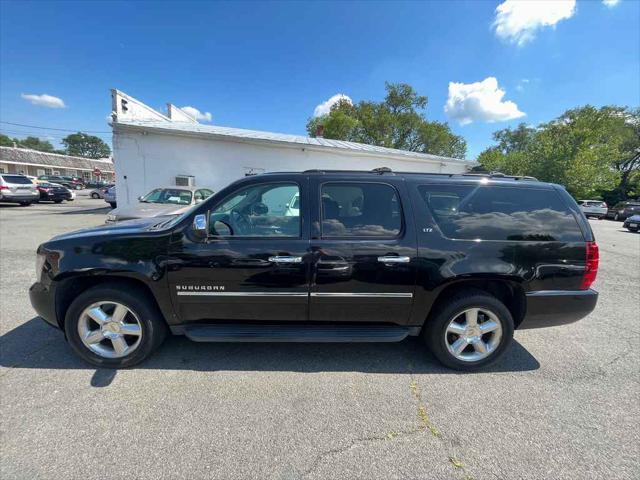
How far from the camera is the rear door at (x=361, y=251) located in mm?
2625

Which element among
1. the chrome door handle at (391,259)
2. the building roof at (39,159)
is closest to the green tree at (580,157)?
the chrome door handle at (391,259)

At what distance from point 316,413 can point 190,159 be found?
45.1 feet

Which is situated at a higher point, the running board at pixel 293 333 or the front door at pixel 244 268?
the front door at pixel 244 268

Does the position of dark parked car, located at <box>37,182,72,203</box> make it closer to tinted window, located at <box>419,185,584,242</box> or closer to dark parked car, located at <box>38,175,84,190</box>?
dark parked car, located at <box>38,175,84,190</box>

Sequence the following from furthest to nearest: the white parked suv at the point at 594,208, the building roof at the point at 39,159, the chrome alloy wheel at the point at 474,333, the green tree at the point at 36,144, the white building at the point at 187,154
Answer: the green tree at the point at 36,144
the building roof at the point at 39,159
the white parked suv at the point at 594,208
the white building at the point at 187,154
the chrome alloy wheel at the point at 474,333

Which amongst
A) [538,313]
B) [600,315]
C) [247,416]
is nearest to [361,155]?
[600,315]

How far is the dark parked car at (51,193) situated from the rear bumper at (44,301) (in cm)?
2259

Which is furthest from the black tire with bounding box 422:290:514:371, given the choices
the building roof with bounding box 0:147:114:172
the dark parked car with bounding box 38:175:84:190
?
the building roof with bounding box 0:147:114:172

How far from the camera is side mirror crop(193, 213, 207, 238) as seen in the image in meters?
2.56

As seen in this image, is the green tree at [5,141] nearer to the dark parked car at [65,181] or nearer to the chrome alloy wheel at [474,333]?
the dark parked car at [65,181]

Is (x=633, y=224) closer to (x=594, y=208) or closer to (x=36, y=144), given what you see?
(x=594, y=208)

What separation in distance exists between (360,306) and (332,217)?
2.84 ft

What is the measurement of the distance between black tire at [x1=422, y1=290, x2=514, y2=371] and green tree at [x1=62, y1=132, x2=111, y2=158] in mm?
137092

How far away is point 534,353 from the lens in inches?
124
